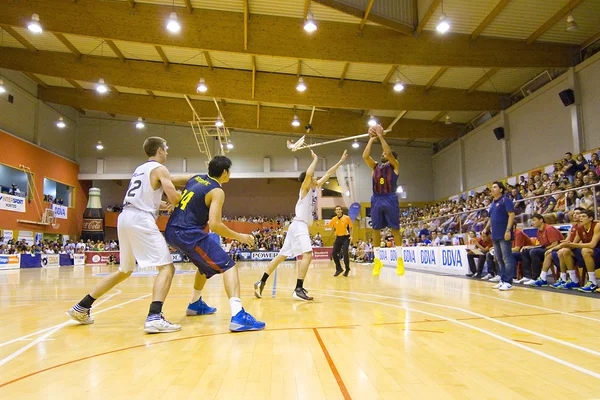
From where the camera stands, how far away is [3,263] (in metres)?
21.7

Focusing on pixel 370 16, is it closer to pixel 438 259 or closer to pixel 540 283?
pixel 438 259

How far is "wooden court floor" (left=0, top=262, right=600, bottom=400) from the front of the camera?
2.39m

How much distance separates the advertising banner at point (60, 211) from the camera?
29.2 m

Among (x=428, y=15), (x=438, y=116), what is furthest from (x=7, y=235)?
(x=438, y=116)

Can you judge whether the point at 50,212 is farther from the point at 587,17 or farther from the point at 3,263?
the point at 587,17

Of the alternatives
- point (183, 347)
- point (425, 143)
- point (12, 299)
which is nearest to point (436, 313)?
point (183, 347)

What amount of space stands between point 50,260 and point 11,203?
4.03 meters

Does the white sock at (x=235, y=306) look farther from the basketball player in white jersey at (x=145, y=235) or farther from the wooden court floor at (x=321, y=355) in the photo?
the basketball player in white jersey at (x=145, y=235)

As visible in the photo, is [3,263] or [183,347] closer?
[183,347]

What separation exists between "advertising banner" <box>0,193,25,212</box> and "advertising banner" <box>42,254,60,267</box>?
3510 mm

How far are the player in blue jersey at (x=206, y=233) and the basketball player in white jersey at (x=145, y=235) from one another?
0.55 feet

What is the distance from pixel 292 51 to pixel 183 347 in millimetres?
A: 13660

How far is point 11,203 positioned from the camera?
972 inches

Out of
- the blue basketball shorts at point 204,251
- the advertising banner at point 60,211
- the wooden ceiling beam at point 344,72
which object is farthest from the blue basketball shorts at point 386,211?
the advertising banner at point 60,211
